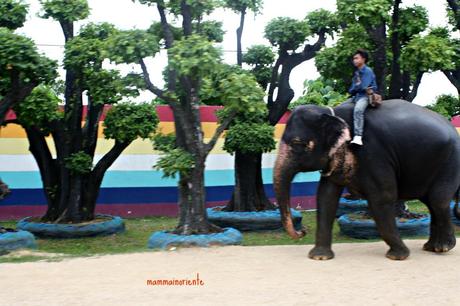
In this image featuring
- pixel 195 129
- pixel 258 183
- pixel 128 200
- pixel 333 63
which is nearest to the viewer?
pixel 195 129

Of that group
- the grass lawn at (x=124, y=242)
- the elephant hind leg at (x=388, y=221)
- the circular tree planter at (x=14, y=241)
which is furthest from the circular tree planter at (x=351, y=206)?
the circular tree planter at (x=14, y=241)

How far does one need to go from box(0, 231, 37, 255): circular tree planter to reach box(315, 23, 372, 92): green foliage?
6.01 m

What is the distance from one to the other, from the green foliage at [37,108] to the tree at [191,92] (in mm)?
2441

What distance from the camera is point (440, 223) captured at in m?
7.50

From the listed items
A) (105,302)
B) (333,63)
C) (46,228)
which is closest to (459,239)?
(333,63)

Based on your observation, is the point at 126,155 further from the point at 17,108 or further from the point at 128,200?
the point at 17,108

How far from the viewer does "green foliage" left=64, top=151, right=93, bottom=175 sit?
10404mm

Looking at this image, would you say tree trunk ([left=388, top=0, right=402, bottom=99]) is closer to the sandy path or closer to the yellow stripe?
the sandy path

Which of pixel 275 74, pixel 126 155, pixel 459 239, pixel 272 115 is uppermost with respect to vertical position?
pixel 275 74

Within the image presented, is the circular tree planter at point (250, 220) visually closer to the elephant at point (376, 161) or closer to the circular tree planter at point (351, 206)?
the circular tree planter at point (351, 206)

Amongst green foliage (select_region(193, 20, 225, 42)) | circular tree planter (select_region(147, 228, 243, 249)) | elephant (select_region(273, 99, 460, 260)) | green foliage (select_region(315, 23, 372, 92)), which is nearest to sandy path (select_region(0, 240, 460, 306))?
circular tree planter (select_region(147, 228, 243, 249))

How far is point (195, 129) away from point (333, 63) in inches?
134

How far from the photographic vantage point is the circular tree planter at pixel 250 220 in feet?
35.4

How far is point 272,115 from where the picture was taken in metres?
12.0
